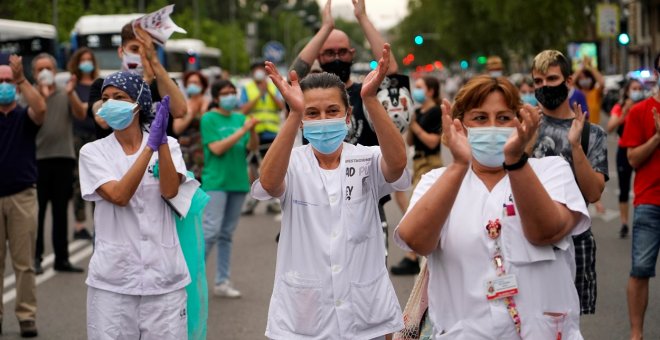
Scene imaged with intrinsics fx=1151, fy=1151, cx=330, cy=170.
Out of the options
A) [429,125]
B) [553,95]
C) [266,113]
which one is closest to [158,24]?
[553,95]

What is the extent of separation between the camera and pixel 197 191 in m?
6.00

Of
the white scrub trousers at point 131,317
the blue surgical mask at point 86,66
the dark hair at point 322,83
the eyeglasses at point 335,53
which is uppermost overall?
the eyeglasses at point 335,53

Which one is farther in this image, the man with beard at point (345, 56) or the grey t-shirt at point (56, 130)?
the grey t-shirt at point (56, 130)

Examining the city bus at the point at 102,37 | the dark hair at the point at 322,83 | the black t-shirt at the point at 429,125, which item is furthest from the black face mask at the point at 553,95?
the city bus at the point at 102,37

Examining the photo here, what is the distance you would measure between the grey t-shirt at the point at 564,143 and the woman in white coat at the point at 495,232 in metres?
2.27

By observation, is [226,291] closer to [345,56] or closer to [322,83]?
[345,56]

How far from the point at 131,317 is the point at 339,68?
7.62ft

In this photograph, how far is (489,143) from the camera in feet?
13.1

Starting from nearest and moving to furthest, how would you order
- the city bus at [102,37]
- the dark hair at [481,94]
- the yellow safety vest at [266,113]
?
the dark hair at [481,94]
the yellow safety vest at [266,113]
the city bus at [102,37]

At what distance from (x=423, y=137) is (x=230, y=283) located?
2.53 meters

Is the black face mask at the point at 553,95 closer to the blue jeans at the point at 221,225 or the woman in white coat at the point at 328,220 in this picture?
the woman in white coat at the point at 328,220

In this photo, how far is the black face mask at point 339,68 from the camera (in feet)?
23.4

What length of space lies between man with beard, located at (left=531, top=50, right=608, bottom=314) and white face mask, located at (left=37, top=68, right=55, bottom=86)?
5784 millimetres

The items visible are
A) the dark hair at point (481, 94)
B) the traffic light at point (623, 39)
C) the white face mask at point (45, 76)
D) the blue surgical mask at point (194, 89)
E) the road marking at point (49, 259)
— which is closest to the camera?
the dark hair at point (481, 94)
